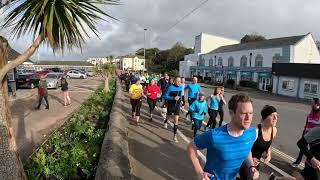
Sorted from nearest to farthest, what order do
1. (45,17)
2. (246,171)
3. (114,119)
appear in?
(246,171)
(45,17)
(114,119)

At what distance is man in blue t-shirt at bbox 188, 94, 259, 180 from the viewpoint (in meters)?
Answer: 3.29

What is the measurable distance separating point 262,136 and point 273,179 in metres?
0.79

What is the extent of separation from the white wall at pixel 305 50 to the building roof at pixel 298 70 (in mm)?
5235

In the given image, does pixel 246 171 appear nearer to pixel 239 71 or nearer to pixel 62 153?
pixel 62 153

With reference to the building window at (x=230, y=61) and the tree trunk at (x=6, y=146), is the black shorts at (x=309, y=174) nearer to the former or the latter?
the tree trunk at (x=6, y=146)

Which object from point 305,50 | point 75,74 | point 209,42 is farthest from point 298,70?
point 209,42

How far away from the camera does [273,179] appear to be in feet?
14.4

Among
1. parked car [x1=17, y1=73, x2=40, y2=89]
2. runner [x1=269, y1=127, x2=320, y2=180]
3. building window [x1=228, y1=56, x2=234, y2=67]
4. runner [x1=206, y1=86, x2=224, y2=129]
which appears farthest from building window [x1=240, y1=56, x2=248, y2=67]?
runner [x1=269, y1=127, x2=320, y2=180]

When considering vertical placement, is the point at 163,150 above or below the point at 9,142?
below

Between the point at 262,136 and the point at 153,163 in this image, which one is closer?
the point at 262,136

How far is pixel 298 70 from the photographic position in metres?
41.6

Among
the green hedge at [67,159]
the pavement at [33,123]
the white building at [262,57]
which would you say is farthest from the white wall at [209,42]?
the green hedge at [67,159]

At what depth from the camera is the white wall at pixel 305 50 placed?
166 ft

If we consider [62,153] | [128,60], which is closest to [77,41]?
[62,153]
